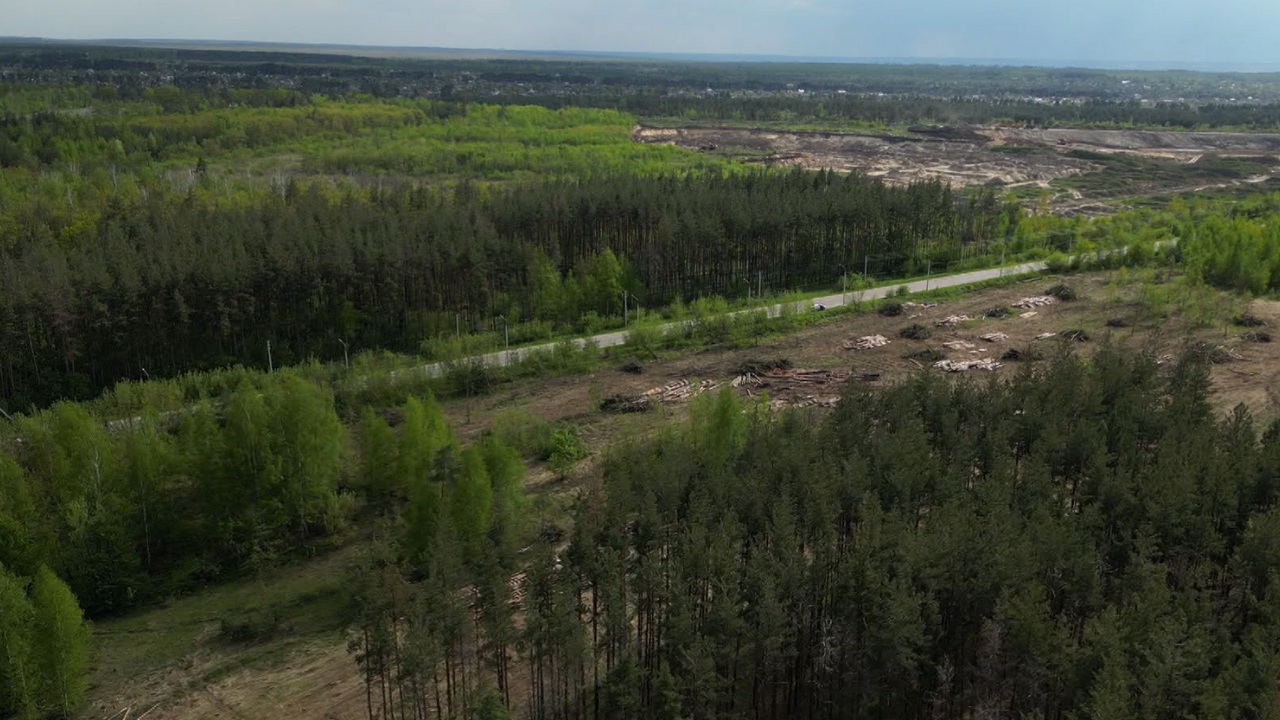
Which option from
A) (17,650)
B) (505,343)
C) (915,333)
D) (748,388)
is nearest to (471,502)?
(17,650)

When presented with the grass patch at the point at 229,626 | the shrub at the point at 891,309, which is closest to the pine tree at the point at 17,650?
the grass patch at the point at 229,626

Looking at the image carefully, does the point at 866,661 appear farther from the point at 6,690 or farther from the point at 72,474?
the point at 72,474

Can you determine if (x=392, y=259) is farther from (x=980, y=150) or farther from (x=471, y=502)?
(x=980, y=150)

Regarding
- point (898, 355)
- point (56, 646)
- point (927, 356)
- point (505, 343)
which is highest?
point (56, 646)

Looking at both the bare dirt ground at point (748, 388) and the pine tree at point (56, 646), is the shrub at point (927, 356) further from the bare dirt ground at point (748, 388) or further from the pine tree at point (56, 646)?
the pine tree at point (56, 646)

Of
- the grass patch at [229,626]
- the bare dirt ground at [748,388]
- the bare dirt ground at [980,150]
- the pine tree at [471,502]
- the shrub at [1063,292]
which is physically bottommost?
the grass patch at [229,626]

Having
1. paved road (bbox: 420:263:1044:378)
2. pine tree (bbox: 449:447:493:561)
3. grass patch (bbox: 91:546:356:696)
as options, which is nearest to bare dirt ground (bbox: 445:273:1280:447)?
paved road (bbox: 420:263:1044:378)

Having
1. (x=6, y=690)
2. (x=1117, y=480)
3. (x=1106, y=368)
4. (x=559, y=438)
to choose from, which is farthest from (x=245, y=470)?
(x=1106, y=368)
